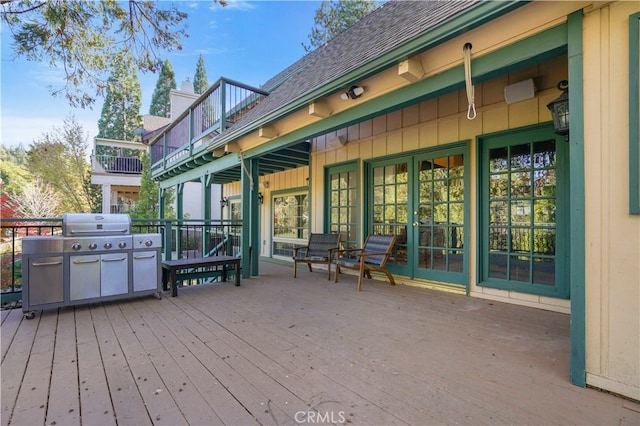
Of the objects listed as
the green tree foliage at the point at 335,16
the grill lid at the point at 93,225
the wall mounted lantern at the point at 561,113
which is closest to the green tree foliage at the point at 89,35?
the grill lid at the point at 93,225

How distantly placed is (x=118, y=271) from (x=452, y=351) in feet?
12.0

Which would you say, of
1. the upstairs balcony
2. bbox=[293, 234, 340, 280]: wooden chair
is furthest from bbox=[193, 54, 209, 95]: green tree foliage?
bbox=[293, 234, 340, 280]: wooden chair

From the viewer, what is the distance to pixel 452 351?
2277mm

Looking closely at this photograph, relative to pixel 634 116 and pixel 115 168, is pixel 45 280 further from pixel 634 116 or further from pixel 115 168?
pixel 115 168

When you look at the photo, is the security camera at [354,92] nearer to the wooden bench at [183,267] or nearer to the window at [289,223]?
the wooden bench at [183,267]

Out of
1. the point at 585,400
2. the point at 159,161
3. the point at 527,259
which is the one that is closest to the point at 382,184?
the point at 527,259

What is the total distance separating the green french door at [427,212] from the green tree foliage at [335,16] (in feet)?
38.0

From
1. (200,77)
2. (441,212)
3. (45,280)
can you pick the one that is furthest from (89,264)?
(200,77)

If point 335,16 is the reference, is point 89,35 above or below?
below

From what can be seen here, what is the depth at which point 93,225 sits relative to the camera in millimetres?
3496

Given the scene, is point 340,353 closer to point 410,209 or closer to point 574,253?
point 574,253

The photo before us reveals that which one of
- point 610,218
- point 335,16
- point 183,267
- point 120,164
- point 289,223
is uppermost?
point 335,16

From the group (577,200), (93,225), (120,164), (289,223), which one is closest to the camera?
(577,200)

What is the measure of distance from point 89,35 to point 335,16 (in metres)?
13.5
